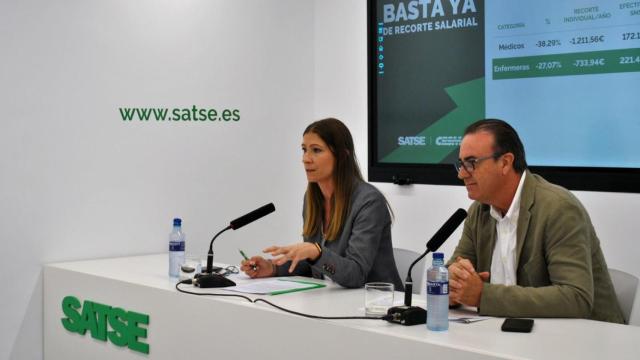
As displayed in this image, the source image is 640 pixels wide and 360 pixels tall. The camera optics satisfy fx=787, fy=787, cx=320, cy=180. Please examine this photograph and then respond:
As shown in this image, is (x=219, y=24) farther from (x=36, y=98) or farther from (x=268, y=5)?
(x=36, y=98)

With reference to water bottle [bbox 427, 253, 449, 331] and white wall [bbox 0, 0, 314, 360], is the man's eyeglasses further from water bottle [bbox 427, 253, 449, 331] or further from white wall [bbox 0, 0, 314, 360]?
white wall [bbox 0, 0, 314, 360]

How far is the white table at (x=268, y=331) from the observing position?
2137 mm

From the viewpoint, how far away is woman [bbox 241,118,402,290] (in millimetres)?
3160

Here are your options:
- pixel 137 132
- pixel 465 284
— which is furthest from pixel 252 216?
pixel 137 132

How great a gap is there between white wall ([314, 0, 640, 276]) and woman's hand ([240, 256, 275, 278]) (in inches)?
52.6

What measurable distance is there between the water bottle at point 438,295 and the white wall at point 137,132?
214 centimetres

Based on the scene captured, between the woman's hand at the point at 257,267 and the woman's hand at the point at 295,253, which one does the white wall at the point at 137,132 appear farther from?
the woman's hand at the point at 295,253

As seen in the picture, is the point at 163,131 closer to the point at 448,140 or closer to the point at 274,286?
the point at 274,286

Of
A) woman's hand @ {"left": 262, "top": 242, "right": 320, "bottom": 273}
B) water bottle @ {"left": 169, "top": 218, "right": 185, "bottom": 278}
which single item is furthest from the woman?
water bottle @ {"left": 169, "top": 218, "right": 185, "bottom": 278}

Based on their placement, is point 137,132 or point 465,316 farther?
point 137,132

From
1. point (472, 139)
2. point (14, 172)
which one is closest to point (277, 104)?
point (14, 172)

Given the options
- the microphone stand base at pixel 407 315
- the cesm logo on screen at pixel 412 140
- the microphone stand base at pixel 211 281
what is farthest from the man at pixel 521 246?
the cesm logo on screen at pixel 412 140

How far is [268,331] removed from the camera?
8.70ft

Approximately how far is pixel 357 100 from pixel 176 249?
73.9 inches
